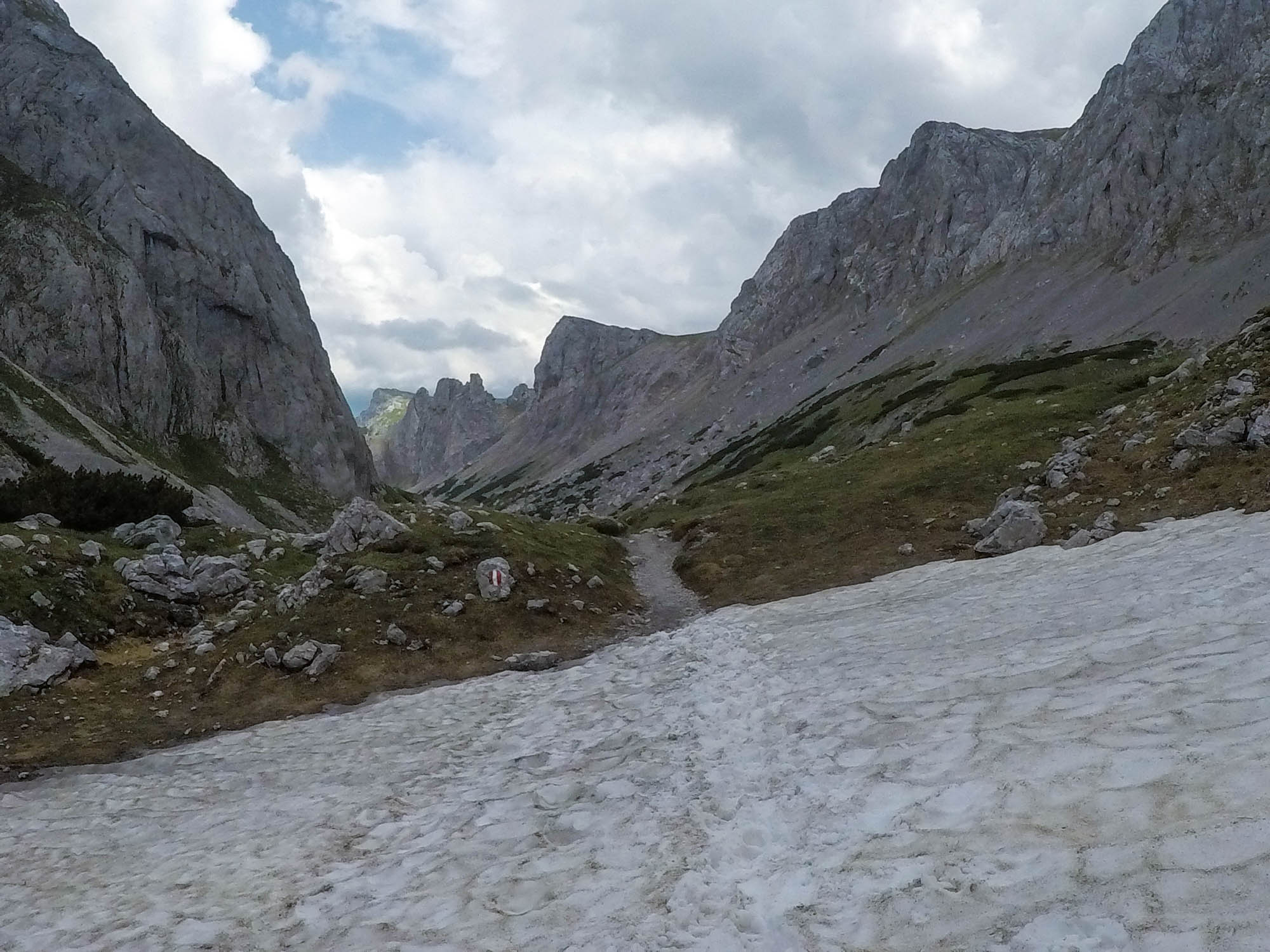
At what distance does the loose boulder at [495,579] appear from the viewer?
27328 mm

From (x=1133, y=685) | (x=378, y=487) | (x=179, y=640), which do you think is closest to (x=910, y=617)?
(x=1133, y=685)

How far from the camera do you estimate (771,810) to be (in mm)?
9836

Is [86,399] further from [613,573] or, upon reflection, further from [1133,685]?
[1133,685]

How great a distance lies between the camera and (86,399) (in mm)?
64188

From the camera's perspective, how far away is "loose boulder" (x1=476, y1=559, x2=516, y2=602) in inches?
1076

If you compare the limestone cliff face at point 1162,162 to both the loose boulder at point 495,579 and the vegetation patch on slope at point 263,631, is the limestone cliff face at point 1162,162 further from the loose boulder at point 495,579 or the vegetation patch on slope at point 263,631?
the loose boulder at point 495,579

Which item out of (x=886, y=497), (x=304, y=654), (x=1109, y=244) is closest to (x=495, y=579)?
(x=304, y=654)

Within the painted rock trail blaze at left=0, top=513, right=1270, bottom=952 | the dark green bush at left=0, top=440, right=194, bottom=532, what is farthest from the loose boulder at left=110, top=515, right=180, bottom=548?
the painted rock trail blaze at left=0, top=513, right=1270, bottom=952

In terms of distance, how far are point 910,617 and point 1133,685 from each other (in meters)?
9.71

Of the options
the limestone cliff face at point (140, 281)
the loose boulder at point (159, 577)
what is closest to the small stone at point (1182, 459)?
the loose boulder at point (159, 577)

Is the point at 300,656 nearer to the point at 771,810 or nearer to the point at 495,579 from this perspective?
the point at 495,579

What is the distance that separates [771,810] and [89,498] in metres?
37.6

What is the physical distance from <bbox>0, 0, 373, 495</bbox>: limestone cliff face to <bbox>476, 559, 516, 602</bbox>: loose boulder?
54.4m

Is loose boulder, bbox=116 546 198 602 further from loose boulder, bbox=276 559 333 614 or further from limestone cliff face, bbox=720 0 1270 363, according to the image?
limestone cliff face, bbox=720 0 1270 363
